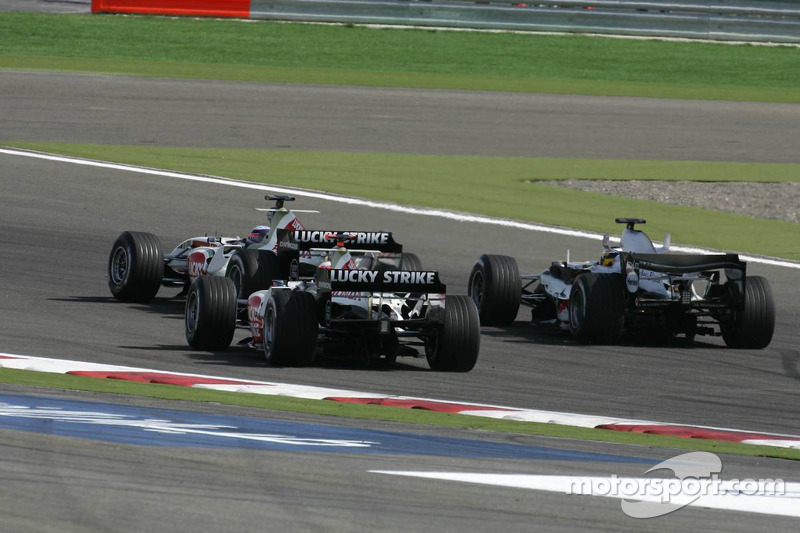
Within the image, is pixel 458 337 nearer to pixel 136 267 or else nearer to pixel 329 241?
pixel 329 241

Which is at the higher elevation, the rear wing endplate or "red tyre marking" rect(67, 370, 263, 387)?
the rear wing endplate

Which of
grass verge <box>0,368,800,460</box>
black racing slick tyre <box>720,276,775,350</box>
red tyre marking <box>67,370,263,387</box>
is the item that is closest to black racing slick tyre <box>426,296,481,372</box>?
red tyre marking <box>67,370,263,387</box>

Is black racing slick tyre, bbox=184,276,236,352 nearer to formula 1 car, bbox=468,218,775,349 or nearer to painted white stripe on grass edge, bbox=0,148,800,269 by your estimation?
formula 1 car, bbox=468,218,775,349

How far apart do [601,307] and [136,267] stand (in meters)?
4.96

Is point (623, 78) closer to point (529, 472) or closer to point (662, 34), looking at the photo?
point (662, 34)

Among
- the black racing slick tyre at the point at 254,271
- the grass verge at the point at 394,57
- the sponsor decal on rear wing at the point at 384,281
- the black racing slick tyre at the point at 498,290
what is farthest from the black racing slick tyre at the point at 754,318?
the grass verge at the point at 394,57

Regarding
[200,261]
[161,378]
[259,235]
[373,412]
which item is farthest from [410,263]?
[373,412]

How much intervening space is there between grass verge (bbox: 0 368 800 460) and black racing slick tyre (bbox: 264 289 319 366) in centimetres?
172

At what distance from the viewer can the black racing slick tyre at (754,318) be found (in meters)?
14.9

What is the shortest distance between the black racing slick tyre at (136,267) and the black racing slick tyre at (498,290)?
345 centimetres

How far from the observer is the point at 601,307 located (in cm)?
1462

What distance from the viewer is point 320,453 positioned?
7.83 metres

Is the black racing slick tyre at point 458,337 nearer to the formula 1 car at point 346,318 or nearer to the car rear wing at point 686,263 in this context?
the formula 1 car at point 346,318

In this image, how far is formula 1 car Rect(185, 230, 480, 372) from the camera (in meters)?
12.4
